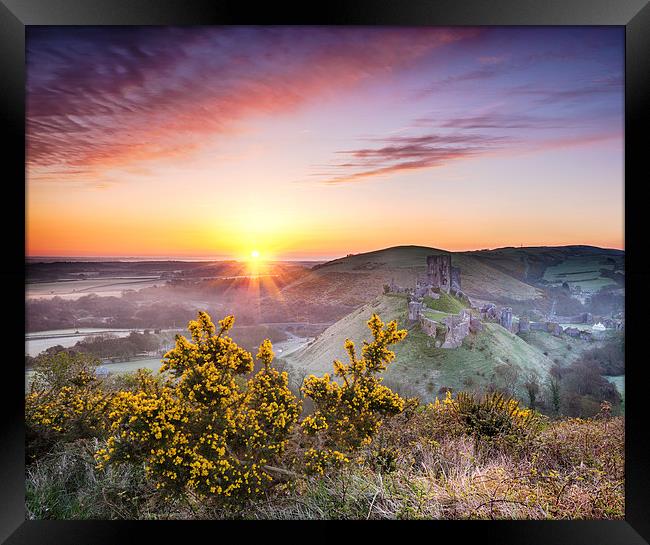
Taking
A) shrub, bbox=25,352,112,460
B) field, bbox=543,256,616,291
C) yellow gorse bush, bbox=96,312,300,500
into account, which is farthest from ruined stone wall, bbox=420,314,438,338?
shrub, bbox=25,352,112,460

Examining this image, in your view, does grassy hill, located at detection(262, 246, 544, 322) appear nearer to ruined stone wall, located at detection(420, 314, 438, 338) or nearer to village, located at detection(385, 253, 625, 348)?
village, located at detection(385, 253, 625, 348)

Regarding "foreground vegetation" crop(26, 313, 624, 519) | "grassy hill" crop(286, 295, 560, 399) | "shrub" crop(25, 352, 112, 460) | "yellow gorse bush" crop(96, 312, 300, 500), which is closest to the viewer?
"yellow gorse bush" crop(96, 312, 300, 500)

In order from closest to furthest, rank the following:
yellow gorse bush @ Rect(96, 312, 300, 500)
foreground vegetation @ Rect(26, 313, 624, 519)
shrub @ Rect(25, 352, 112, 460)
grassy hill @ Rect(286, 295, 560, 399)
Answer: yellow gorse bush @ Rect(96, 312, 300, 500) < foreground vegetation @ Rect(26, 313, 624, 519) < shrub @ Rect(25, 352, 112, 460) < grassy hill @ Rect(286, 295, 560, 399)

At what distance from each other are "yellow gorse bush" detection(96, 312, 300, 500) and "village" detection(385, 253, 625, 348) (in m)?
1.00

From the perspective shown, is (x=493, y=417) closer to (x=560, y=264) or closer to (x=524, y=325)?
(x=524, y=325)

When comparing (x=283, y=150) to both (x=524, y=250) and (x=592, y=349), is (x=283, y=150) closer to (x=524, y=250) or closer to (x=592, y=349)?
(x=524, y=250)

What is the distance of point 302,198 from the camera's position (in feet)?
9.79

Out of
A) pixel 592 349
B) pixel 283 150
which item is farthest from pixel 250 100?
pixel 592 349

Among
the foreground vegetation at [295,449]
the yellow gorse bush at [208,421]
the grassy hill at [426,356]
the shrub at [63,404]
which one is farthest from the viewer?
the grassy hill at [426,356]

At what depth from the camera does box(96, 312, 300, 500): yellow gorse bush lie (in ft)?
8.14

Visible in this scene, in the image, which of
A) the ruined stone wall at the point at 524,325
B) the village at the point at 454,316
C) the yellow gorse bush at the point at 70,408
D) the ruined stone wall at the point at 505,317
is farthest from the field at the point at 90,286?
the ruined stone wall at the point at 524,325

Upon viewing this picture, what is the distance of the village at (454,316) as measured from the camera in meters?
2.96
